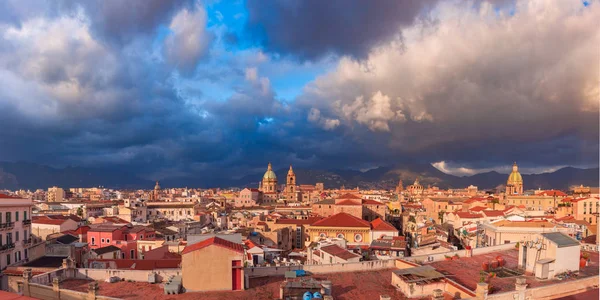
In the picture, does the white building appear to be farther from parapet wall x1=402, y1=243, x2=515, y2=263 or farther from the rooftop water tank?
the rooftop water tank

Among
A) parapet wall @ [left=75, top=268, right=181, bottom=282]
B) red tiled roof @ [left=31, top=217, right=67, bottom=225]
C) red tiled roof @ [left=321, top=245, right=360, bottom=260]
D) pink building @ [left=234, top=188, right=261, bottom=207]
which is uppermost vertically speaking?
parapet wall @ [left=75, top=268, right=181, bottom=282]

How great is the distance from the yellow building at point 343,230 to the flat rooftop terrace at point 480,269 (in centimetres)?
2484

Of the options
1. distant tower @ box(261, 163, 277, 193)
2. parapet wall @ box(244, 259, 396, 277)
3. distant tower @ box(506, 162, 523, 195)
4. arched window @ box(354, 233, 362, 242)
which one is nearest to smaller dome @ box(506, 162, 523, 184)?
distant tower @ box(506, 162, 523, 195)

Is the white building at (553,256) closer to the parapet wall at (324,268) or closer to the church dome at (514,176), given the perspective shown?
the parapet wall at (324,268)

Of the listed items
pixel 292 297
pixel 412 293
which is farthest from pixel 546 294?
pixel 292 297

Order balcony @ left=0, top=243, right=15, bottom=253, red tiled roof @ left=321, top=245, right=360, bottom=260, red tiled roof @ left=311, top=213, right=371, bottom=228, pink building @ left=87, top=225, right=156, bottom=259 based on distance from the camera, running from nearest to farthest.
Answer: red tiled roof @ left=321, top=245, right=360, bottom=260 → balcony @ left=0, top=243, right=15, bottom=253 → pink building @ left=87, top=225, right=156, bottom=259 → red tiled roof @ left=311, top=213, right=371, bottom=228

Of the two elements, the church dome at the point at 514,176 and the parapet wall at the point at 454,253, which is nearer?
the parapet wall at the point at 454,253

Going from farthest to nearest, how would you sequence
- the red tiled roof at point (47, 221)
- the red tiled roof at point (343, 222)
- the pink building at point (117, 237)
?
the red tiled roof at point (47, 221) → the red tiled roof at point (343, 222) → the pink building at point (117, 237)

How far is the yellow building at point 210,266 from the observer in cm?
1840

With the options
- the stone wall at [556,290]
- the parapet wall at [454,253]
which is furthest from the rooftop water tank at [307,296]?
the parapet wall at [454,253]

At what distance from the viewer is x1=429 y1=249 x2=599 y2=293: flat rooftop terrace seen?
1997cm

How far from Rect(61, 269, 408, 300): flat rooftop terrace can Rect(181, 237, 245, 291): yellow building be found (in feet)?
1.37

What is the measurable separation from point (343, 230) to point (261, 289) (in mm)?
35389

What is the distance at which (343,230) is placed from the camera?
53.7 meters
